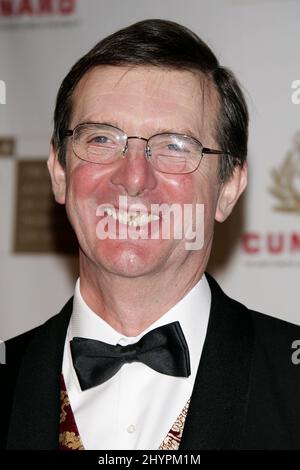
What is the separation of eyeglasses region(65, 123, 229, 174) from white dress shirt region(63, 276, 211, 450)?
30 cm

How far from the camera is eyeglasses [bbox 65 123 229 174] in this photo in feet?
6.95

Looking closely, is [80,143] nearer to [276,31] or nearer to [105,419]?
[105,419]

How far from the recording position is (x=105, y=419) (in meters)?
2.10

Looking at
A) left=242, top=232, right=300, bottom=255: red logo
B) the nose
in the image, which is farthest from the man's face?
left=242, top=232, right=300, bottom=255: red logo

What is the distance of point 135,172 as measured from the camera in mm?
2068

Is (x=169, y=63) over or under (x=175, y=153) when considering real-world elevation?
over

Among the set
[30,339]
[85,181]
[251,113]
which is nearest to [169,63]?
[85,181]

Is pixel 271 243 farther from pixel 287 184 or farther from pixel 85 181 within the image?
pixel 85 181

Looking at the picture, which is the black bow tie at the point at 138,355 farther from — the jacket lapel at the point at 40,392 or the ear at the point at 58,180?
the ear at the point at 58,180

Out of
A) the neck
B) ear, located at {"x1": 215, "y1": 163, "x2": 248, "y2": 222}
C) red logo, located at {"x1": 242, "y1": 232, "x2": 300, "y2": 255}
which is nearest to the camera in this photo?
the neck

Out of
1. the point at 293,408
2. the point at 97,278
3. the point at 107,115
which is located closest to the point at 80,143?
the point at 107,115

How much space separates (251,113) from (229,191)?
3.01 ft

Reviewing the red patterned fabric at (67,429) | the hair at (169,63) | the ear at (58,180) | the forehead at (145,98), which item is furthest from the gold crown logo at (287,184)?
the red patterned fabric at (67,429)

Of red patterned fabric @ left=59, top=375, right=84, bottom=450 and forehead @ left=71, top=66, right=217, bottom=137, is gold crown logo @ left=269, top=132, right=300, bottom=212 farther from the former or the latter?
red patterned fabric @ left=59, top=375, right=84, bottom=450
